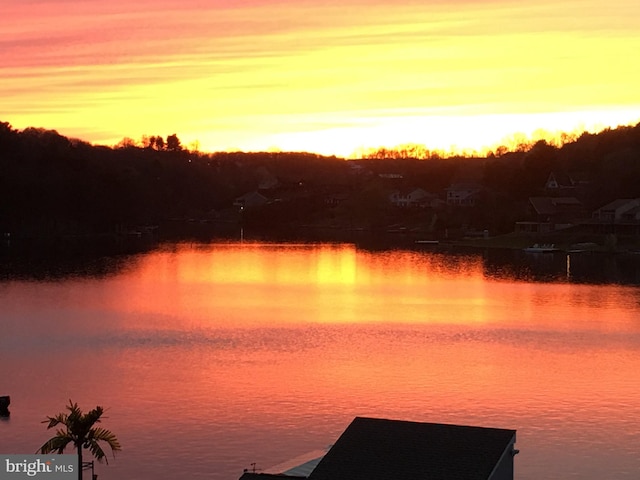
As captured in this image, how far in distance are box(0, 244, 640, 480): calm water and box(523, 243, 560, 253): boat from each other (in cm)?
2291

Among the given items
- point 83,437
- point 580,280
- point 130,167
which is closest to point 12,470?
point 83,437

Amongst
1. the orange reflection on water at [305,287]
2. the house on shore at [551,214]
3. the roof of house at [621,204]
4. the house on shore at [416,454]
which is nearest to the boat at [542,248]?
the house on shore at [551,214]

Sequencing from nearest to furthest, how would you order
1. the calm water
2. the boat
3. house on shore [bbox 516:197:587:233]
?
the calm water → the boat → house on shore [bbox 516:197:587:233]

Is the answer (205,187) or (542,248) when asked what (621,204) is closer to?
(542,248)

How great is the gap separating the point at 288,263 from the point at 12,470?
192 ft

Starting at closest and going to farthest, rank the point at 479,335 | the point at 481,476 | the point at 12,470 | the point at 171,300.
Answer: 1. the point at 481,476
2. the point at 12,470
3. the point at 479,335
4. the point at 171,300

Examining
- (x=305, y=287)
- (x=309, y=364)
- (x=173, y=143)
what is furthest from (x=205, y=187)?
(x=309, y=364)

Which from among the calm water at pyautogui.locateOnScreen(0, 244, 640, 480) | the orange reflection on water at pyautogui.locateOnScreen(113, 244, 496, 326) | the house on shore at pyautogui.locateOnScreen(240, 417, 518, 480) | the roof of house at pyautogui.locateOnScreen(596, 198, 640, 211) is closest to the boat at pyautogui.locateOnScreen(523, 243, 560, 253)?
the roof of house at pyautogui.locateOnScreen(596, 198, 640, 211)

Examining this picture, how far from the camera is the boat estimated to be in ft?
277

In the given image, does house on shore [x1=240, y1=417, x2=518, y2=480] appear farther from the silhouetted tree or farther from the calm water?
the silhouetted tree

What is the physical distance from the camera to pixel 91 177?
11300 centimetres

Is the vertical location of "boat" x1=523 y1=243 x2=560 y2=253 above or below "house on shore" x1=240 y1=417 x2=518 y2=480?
above

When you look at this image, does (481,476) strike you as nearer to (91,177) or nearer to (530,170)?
(530,170)

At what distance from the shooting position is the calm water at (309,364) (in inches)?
891
